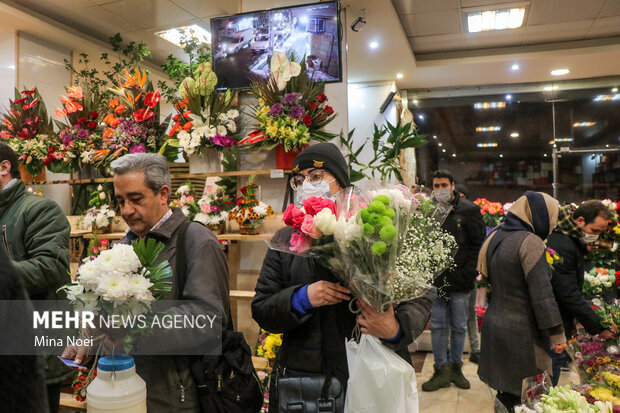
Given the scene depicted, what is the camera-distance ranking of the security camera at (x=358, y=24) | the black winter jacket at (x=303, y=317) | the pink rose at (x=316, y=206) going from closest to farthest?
1. the pink rose at (x=316, y=206)
2. the black winter jacket at (x=303, y=317)
3. the security camera at (x=358, y=24)

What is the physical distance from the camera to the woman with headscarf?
7.64ft

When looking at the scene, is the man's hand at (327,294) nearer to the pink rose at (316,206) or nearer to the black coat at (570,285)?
the pink rose at (316,206)

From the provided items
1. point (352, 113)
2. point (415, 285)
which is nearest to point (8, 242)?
point (415, 285)

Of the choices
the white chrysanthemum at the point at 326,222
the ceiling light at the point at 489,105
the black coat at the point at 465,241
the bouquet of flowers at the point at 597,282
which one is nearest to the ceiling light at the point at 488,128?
the ceiling light at the point at 489,105

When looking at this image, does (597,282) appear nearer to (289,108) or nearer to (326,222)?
(289,108)

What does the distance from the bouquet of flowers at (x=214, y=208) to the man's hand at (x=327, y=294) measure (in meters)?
1.85

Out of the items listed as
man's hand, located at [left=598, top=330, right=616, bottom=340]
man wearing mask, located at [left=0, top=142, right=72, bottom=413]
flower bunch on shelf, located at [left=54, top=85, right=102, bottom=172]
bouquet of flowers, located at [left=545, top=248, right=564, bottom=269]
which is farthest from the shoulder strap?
flower bunch on shelf, located at [left=54, top=85, right=102, bottom=172]

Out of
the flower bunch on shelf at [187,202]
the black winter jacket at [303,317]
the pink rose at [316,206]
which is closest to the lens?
the pink rose at [316,206]

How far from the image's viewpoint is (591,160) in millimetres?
7254

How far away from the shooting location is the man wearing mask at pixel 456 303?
379 centimetres

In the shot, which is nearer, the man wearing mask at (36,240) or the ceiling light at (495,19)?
the man wearing mask at (36,240)

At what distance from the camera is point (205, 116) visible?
3014mm

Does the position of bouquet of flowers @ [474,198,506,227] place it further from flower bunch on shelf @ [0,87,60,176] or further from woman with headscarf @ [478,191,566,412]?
flower bunch on shelf @ [0,87,60,176]

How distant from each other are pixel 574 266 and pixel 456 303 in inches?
46.2
